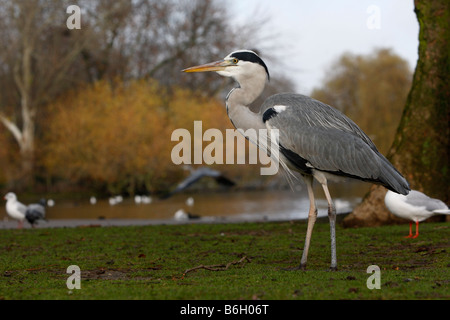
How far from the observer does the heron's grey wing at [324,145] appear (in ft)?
25.9

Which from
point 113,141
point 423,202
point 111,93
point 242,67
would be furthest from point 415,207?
point 111,93

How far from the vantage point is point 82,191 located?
123 ft

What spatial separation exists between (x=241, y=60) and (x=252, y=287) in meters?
3.55

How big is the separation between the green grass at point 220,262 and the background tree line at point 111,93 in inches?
877

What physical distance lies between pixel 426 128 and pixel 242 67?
667cm

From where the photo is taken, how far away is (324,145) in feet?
26.0

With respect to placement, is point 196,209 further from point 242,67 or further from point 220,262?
Result: point 242,67

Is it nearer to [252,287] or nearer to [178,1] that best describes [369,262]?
[252,287]

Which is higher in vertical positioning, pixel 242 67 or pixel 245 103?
pixel 242 67

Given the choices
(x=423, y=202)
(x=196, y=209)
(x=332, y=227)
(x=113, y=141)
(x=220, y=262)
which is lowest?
(x=196, y=209)

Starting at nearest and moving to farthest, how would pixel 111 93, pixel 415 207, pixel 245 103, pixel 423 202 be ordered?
pixel 245 103 → pixel 415 207 → pixel 423 202 → pixel 111 93

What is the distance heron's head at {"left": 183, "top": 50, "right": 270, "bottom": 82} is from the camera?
8531mm

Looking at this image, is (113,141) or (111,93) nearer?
(113,141)

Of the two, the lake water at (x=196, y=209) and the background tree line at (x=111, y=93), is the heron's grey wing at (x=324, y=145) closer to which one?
the lake water at (x=196, y=209)
